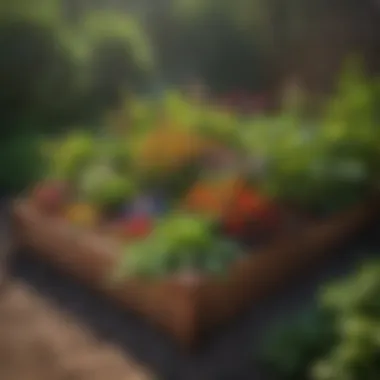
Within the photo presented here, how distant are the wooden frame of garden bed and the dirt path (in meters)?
0.07

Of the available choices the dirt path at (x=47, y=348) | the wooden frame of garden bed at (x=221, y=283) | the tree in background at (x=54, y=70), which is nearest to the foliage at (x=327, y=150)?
the wooden frame of garden bed at (x=221, y=283)

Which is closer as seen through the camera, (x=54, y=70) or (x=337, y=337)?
(x=337, y=337)

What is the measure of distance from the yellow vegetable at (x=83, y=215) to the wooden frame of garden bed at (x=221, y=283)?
2cm

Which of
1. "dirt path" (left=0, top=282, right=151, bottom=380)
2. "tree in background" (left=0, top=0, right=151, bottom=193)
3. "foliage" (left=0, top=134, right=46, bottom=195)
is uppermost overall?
"tree in background" (left=0, top=0, right=151, bottom=193)

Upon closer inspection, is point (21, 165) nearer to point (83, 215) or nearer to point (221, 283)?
point (83, 215)

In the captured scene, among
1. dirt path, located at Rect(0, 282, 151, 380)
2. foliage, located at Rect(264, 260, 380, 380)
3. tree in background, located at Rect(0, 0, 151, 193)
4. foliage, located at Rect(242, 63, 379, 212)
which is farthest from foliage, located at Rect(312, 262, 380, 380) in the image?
tree in background, located at Rect(0, 0, 151, 193)

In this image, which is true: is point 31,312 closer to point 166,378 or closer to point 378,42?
point 166,378

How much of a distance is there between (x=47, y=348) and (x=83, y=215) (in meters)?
0.19

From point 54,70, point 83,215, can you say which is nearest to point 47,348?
point 83,215

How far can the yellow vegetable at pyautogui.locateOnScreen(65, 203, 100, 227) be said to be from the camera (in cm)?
111

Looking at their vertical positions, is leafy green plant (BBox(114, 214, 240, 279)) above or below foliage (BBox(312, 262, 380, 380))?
above

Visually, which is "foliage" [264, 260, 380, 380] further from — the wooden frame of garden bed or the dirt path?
the dirt path

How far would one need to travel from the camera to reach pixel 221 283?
1046 millimetres

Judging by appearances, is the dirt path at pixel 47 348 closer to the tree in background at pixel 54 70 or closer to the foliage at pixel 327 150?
the tree in background at pixel 54 70
